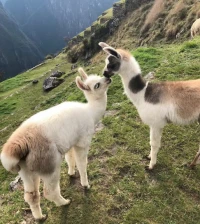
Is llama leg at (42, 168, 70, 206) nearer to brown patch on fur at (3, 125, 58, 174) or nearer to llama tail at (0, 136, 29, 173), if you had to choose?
brown patch on fur at (3, 125, 58, 174)

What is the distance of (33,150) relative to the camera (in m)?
4.27

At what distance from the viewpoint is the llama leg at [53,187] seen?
450 centimetres

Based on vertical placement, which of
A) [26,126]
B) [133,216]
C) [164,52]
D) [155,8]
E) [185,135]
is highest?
[26,126]

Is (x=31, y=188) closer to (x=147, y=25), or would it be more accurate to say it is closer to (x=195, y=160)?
(x=195, y=160)

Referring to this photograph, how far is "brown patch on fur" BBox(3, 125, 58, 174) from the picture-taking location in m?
4.16

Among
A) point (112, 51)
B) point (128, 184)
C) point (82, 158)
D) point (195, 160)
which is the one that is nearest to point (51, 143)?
point (82, 158)

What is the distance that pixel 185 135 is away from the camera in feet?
22.2

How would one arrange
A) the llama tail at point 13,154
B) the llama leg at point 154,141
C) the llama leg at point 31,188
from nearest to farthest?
1. the llama tail at point 13,154
2. the llama leg at point 31,188
3. the llama leg at point 154,141

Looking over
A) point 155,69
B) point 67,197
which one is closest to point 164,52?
point 155,69

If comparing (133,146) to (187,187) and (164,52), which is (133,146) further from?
(164,52)

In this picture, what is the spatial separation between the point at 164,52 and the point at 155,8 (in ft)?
81.2

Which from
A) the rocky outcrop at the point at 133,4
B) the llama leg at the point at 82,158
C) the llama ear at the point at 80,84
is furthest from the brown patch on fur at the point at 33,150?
the rocky outcrop at the point at 133,4

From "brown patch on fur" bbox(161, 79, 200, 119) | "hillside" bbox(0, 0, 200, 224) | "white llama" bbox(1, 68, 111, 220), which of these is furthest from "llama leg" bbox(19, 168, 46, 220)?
"brown patch on fur" bbox(161, 79, 200, 119)

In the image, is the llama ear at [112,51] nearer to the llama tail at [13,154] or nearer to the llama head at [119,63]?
the llama head at [119,63]
